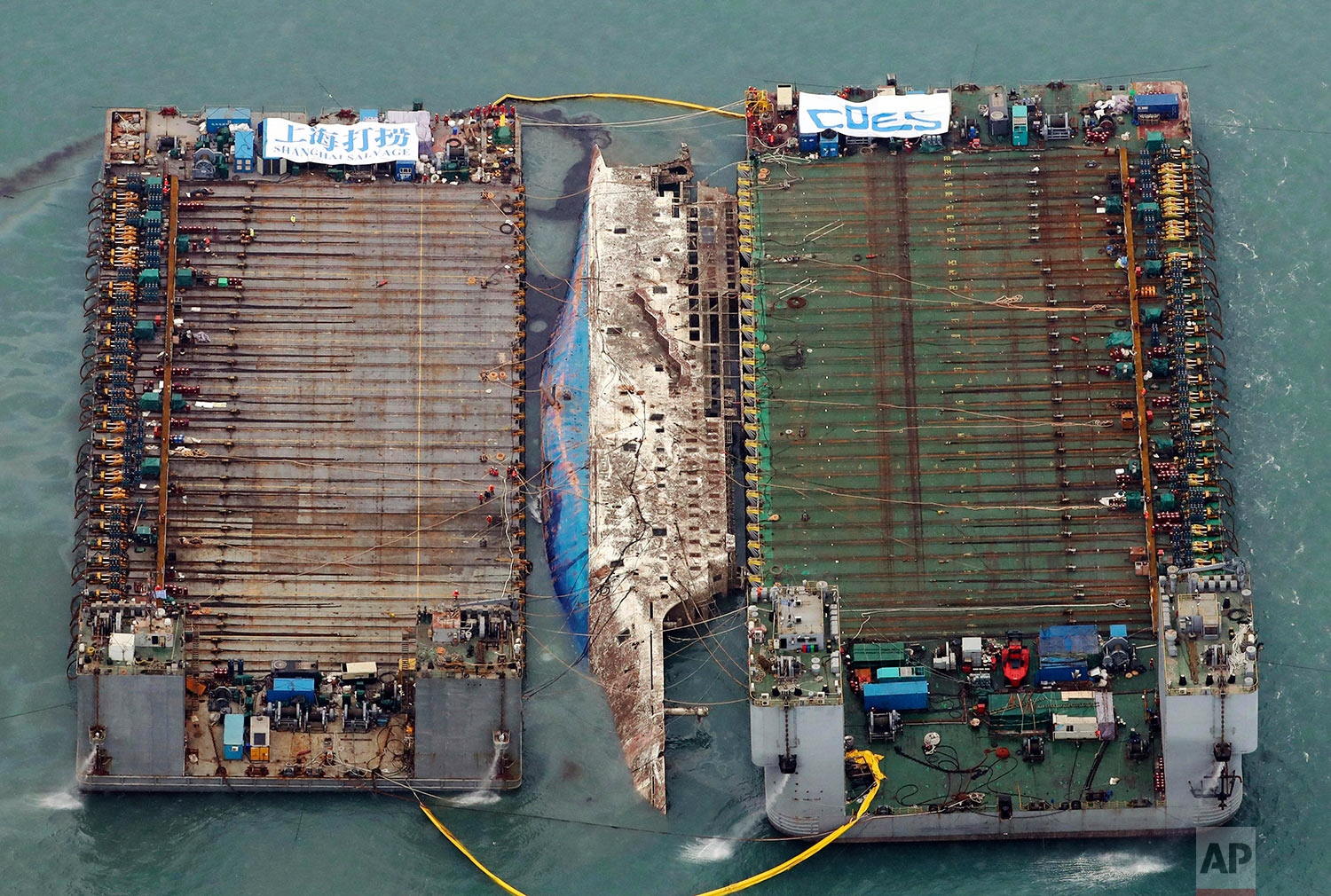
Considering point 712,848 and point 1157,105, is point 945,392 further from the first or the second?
point 712,848

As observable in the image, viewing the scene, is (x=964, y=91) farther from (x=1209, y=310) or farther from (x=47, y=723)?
(x=47, y=723)

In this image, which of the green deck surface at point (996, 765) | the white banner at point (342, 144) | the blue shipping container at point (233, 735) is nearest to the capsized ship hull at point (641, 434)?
the white banner at point (342, 144)

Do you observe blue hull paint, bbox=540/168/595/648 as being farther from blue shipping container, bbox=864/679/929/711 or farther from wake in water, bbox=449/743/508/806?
blue shipping container, bbox=864/679/929/711

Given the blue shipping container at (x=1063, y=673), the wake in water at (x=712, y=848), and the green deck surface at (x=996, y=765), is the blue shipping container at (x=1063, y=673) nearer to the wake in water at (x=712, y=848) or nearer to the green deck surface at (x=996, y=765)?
the green deck surface at (x=996, y=765)

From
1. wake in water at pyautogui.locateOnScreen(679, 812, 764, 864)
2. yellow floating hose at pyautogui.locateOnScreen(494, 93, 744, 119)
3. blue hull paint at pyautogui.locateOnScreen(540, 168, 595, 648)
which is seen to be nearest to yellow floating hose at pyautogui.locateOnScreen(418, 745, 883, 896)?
wake in water at pyautogui.locateOnScreen(679, 812, 764, 864)

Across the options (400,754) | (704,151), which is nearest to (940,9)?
(704,151)

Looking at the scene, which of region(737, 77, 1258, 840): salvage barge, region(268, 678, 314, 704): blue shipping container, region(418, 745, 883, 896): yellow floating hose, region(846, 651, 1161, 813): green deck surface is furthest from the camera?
region(268, 678, 314, 704): blue shipping container
